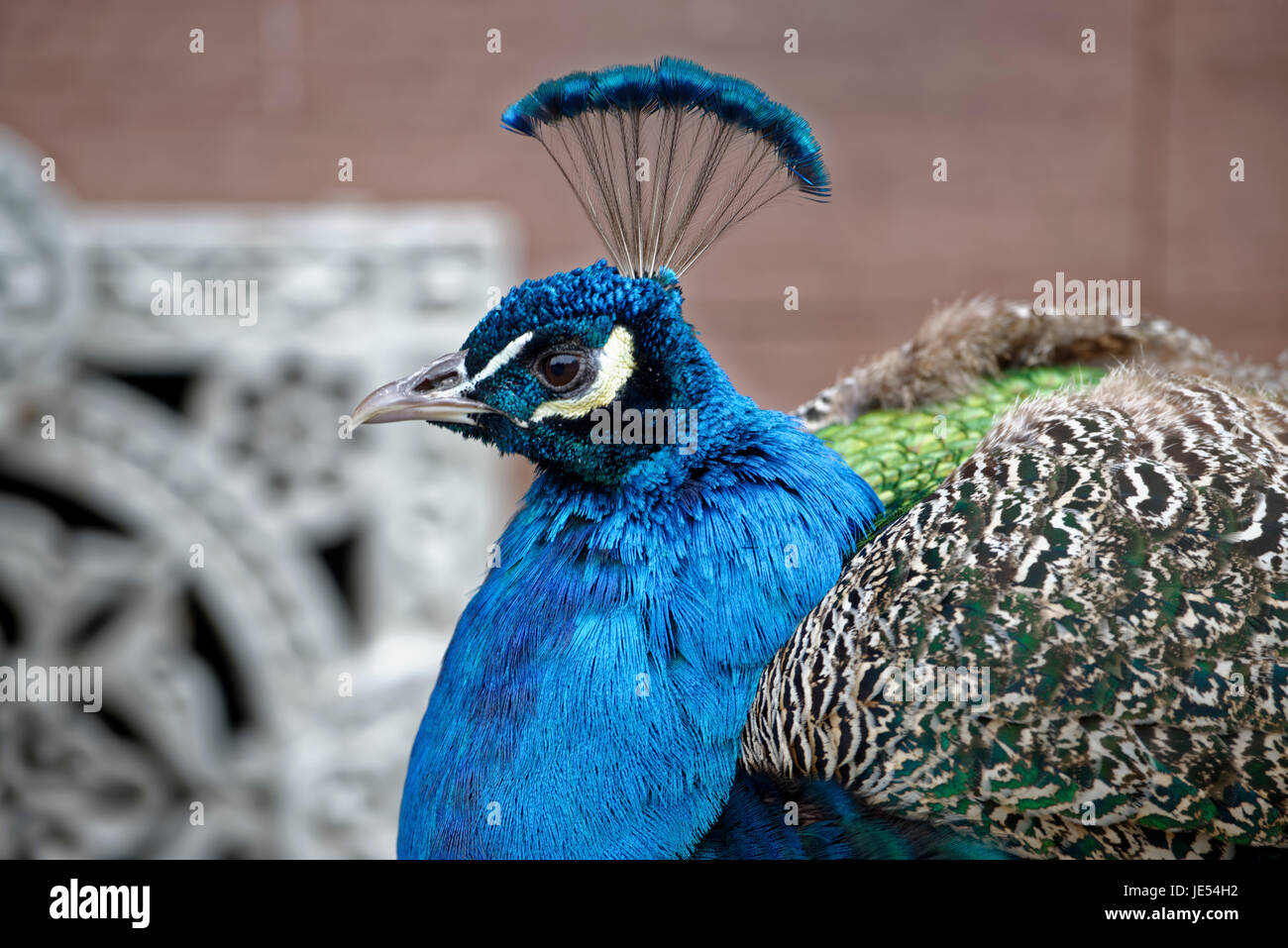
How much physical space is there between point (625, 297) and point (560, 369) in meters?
0.07

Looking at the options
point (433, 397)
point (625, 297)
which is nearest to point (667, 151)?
point (625, 297)

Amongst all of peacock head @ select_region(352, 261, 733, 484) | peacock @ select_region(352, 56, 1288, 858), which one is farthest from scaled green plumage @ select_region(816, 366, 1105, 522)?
peacock head @ select_region(352, 261, 733, 484)

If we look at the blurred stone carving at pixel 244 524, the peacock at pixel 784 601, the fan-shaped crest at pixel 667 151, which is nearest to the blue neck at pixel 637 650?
the peacock at pixel 784 601

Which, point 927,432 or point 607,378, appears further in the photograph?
point 927,432

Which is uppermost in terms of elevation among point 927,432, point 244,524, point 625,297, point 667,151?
point 667,151

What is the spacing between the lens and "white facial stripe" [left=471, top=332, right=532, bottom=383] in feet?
2.49

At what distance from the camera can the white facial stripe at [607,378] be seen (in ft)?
2.48

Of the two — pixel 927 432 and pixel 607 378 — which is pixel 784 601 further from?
pixel 927 432

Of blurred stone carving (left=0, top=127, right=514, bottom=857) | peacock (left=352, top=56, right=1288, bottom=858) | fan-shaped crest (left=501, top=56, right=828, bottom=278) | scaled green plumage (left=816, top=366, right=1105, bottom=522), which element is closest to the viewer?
peacock (left=352, top=56, right=1288, bottom=858)

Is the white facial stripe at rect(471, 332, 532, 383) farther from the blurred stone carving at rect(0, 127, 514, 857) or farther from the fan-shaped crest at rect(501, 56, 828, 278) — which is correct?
the blurred stone carving at rect(0, 127, 514, 857)

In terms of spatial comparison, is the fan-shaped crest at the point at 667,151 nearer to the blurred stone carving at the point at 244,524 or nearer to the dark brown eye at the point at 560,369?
the dark brown eye at the point at 560,369

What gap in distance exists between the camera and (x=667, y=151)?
81 centimetres

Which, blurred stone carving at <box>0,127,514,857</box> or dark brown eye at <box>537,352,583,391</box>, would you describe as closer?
dark brown eye at <box>537,352,583,391</box>

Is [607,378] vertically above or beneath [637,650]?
above
